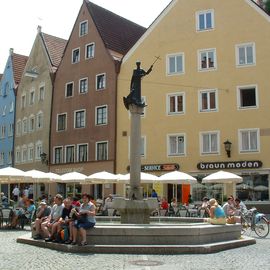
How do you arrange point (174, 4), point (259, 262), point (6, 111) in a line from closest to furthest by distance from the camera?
point (259, 262)
point (174, 4)
point (6, 111)

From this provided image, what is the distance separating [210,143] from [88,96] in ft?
40.0

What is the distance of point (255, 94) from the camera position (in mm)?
32094

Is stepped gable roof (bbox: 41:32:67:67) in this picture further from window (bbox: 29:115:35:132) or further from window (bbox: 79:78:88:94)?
window (bbox: 79:78:88:94)

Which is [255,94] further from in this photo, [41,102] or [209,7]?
[41,102]

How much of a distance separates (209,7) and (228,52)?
3.81 metres

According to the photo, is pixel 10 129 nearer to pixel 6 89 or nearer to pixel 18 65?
pixel 6 89

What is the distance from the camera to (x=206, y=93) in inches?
1340

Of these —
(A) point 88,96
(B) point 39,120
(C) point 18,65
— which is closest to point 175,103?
(A) point 88,96

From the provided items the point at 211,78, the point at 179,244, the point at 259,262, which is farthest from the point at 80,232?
the point at 211,78

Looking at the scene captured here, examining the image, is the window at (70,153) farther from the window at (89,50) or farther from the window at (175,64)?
the window at (175,64)

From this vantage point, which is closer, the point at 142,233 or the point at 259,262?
the point at 259,262

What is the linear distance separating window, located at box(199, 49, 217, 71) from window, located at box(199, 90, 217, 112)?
173 centimetres

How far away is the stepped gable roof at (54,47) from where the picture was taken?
4716cm

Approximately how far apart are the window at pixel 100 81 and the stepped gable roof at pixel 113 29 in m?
2.55
